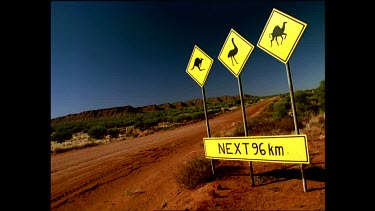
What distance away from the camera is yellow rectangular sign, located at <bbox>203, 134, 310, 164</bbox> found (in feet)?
13.7

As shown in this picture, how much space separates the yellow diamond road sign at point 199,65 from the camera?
20.1 feet

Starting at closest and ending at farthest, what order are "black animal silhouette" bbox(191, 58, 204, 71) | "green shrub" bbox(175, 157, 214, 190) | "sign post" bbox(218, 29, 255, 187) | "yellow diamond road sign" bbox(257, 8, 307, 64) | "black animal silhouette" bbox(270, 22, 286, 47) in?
"yellow diamond road sign" bbox(257, 8, 307, 64) < "black animal silhouette" bbox(270, 22, 286, 47) < "sign post" bbox(218, 29, 255, 187) < "green shrub" bbox(175, 157, 214, 190) < "black animal silhouette" bbox(191, 58, 204, 71)

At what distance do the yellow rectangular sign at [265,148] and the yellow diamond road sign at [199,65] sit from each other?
5.19 feet

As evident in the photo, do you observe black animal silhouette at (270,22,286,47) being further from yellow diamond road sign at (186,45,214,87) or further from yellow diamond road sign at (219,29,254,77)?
Answer: yellow diamond road sign at (186,45,214,87)

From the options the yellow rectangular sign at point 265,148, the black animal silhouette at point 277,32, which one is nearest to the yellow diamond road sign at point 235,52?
the black animal silhouette at point 277,32

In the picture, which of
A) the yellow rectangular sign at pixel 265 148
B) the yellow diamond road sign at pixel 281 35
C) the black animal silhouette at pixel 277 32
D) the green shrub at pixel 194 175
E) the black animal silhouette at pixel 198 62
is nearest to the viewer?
the yellow rectangular sign at pixel 265 148

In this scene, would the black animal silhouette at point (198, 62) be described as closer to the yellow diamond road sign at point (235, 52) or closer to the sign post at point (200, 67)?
the sign post at point (200, 67)

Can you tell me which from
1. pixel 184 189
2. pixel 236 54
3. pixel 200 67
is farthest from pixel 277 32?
pixel 184 189

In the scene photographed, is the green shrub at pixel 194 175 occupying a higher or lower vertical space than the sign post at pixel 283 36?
lower

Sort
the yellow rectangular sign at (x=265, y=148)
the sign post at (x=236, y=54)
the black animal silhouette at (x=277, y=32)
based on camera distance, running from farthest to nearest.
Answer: the sign post at (x=236, y=54) → the black animal silhouette at (x=277, y=32) → the yellow rectangular sign at (x=265, y=148)

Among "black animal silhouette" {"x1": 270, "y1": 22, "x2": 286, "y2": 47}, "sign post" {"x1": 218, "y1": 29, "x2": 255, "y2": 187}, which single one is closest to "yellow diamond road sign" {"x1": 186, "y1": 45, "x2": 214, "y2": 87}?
"sign post" {"x1": 218, "y1": 29, "x2": 255, "y2": 187}

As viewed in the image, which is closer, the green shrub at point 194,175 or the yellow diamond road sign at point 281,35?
the yellow diamond road sign at point 281,35

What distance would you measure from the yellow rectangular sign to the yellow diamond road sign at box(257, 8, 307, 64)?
140 centimetres

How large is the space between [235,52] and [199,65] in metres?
1.11
